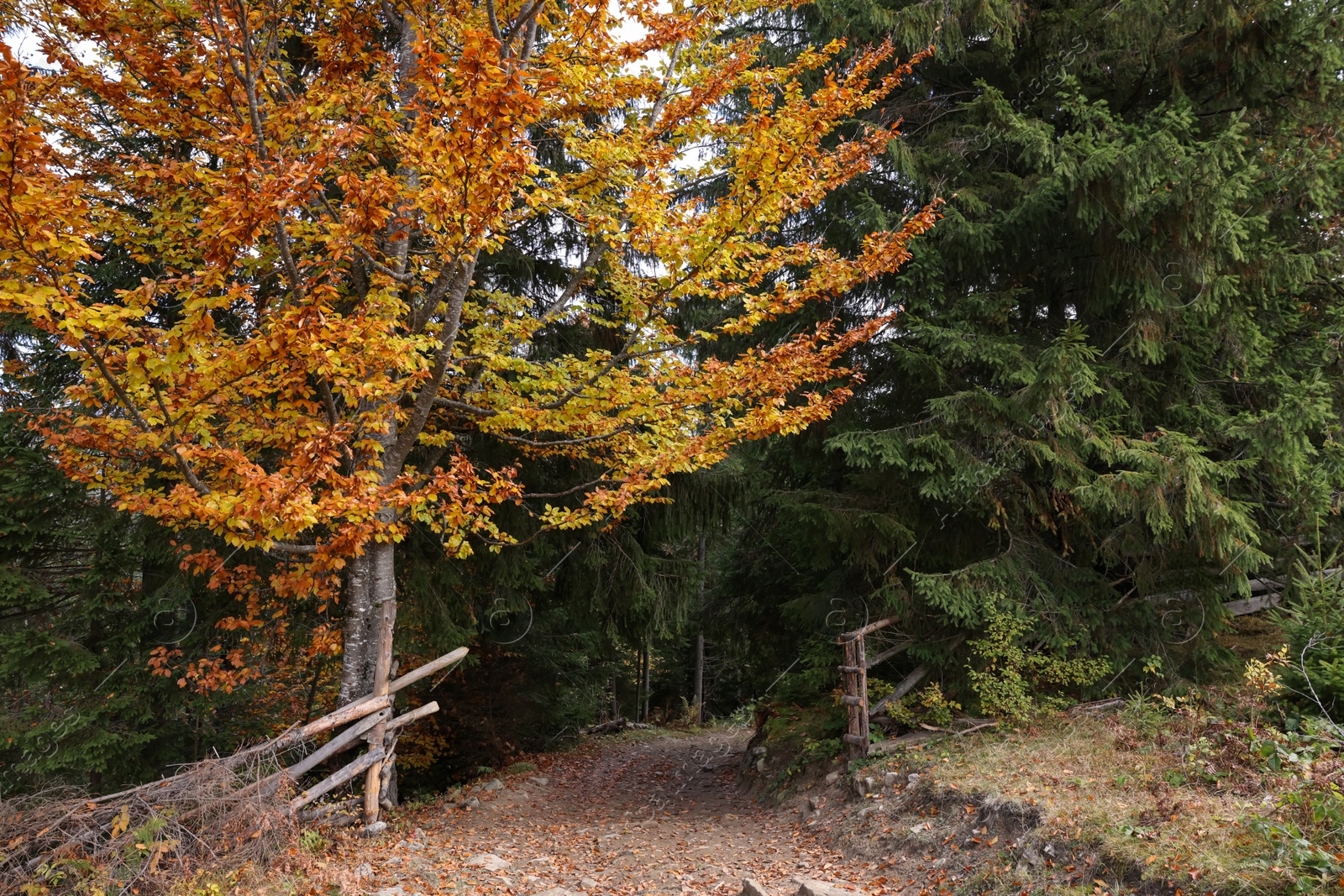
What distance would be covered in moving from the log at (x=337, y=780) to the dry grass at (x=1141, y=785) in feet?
17.4

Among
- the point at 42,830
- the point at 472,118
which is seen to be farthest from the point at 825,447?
the point at 42,830

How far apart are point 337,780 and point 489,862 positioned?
5.01 feet

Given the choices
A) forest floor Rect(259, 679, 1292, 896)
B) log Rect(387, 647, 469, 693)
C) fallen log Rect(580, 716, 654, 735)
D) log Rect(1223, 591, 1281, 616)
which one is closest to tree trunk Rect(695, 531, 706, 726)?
fallen log Rect(580, 716, 654, 735)

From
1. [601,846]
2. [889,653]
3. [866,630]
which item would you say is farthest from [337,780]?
[889,653]

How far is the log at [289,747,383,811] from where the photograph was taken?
6020 mm

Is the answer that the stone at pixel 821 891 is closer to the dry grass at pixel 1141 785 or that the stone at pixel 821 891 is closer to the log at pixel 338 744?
the dry grass at pixel 1141 785

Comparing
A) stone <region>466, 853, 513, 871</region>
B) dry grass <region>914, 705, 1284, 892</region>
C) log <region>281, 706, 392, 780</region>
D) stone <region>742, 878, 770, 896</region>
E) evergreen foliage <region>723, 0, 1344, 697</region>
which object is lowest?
stone <region>466, 853, 513, 871</region>

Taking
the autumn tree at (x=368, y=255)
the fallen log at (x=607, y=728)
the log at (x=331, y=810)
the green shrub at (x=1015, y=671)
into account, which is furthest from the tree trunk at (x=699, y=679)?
the log at (x=331, y=810)

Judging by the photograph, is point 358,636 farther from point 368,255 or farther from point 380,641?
point 368,255

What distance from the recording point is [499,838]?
7.73 m

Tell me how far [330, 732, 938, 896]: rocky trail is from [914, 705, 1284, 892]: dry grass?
4.20 feet

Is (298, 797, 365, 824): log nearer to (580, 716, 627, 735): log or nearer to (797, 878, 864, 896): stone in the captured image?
(797, 878, 864, 896): stone

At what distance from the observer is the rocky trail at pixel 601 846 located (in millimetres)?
6195

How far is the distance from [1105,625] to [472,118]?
27.3 feet
